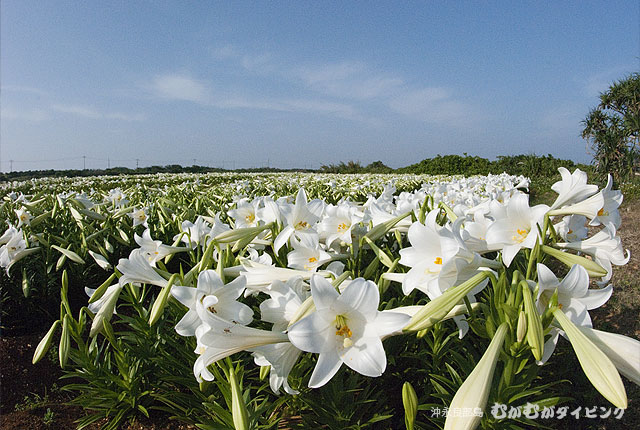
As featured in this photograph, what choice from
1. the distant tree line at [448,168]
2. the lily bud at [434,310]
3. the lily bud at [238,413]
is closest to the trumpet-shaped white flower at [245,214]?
the lily bud at [238,413]

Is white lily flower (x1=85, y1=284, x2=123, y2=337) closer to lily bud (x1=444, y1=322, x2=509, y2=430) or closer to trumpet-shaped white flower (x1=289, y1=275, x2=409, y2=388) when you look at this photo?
trumpet-shaped white flower (x1=289, y1=275, x2=409, y2=388)

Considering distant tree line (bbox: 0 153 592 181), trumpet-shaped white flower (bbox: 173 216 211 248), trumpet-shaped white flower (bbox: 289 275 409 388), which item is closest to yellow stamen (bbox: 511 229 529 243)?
trumpet-shaped white flower (bbox: 289 275 409 388)

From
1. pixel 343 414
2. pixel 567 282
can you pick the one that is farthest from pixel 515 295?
pixel 343 414

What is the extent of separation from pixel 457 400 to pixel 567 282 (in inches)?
→ 17.0

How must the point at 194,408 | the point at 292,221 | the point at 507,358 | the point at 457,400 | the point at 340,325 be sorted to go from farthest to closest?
the point at 292,221
the point at 194,408
the point at 507,358
the point at 340,325
the point at 457,400

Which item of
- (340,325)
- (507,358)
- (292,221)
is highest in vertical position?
(292,221)

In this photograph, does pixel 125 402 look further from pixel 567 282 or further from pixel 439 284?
pixel 567 282

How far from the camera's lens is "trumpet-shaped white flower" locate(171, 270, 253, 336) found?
1.00m

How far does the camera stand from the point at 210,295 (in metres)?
0.97

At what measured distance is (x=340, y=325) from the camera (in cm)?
93

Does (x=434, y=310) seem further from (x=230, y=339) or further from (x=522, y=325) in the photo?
(x=230, y=339)

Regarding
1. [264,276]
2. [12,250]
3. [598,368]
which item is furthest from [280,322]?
[12,250]

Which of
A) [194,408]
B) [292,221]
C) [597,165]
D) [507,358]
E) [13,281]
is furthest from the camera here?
[597,165]

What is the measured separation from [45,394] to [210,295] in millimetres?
1902
